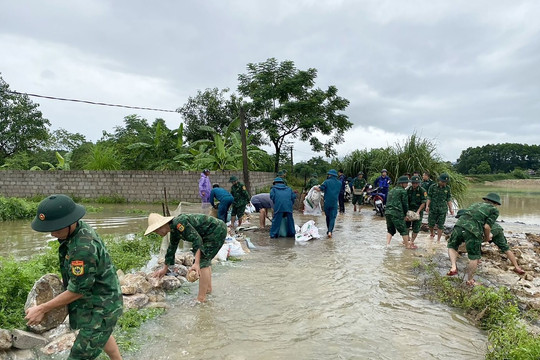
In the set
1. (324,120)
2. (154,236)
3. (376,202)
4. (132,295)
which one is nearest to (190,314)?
(132,295)

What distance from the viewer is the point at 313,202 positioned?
12094mm

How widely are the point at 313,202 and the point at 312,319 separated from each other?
785 centimetres

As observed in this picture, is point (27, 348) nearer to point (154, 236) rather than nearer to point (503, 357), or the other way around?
point (503, 357)

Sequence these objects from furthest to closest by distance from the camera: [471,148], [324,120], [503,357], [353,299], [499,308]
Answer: [471,148]
[324,120]
[353,299]
[499,308]
[503,357]

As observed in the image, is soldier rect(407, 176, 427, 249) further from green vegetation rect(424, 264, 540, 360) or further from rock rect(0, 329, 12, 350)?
rock rect(0, 329, 12, 350)

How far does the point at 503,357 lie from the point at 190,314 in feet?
10.3

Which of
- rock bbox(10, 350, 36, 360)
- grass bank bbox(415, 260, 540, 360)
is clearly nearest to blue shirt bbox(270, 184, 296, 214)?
grass bank bbox(415, 260, 540, 360)

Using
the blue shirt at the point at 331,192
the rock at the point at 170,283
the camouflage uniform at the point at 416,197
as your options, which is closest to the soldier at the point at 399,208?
the camouflage uniform at the point at 416,197

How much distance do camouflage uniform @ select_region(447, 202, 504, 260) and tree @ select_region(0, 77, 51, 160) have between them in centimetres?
2741

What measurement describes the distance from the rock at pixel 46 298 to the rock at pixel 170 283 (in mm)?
1670

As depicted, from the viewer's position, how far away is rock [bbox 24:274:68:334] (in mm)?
3398

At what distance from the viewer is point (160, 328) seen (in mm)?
4059

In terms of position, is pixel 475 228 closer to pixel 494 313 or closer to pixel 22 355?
pixel 494 313

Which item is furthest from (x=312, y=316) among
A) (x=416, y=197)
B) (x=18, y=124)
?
(x=18, y=124)
